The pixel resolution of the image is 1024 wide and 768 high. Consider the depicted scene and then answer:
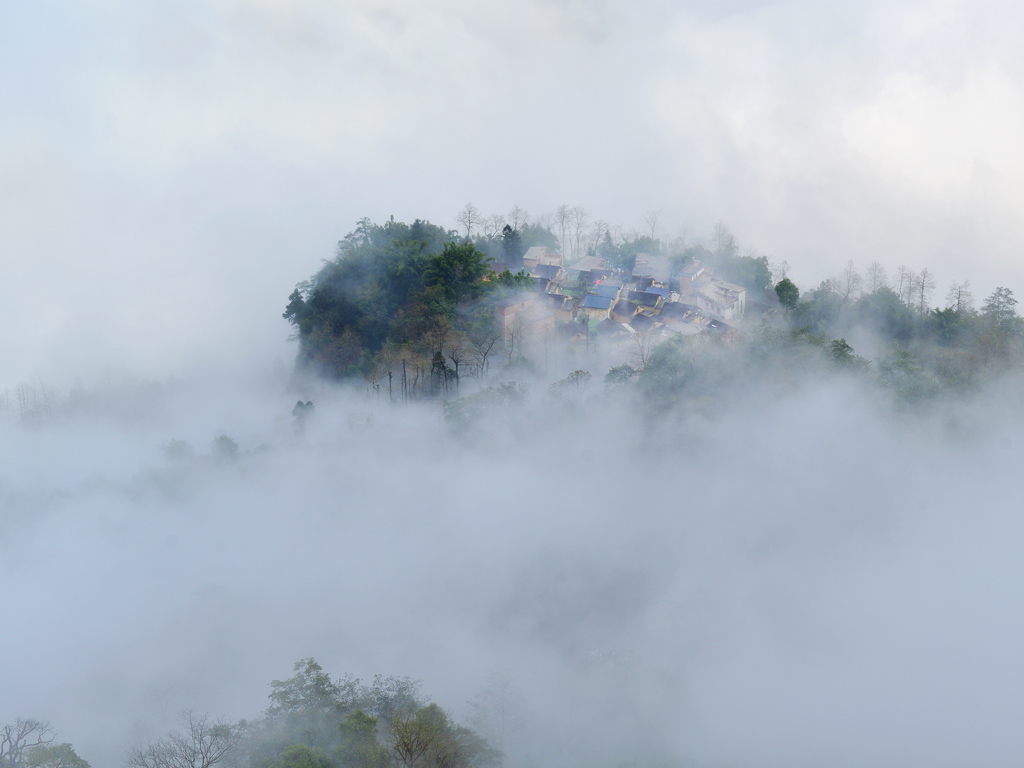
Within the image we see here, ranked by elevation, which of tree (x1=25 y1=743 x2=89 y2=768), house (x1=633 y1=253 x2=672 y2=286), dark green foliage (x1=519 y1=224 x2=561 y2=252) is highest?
dark green foliage (x1=519 y1=224 x2=561 y2=252)

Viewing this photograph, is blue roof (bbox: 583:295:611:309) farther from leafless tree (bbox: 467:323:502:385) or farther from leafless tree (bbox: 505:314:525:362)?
leafless tree (bbox: 467:323:502:385)

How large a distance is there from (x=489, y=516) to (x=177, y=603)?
43.2 feet

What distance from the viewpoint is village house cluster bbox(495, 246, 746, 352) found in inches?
1299

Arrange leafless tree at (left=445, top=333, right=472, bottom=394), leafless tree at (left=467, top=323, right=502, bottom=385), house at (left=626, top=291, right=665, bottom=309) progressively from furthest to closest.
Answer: house at (left=626, top=291, right=665, bottom=309), leafless tree at (left=467, top=323, right=502, bottom=385), leafless tree at (left=445, top=333, right=472, bottom=394)

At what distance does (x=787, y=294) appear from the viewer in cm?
3516

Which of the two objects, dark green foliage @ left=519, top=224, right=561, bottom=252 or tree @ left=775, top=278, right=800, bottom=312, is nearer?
tree @ left=775, top=278, right=800, bottom=312

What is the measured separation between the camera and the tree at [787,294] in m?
35.2

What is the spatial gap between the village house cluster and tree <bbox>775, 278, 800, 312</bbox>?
1.67 meters

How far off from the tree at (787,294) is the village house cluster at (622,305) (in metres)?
1.67

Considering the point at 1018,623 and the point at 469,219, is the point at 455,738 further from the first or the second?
the point at 469,219

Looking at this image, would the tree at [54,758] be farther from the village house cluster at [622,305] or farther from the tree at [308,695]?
the village house cluster at [622,305]

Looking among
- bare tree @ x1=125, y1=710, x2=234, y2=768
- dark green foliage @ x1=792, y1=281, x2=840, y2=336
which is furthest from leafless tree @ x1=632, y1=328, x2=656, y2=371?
bare tree @ x1=125, y1=710, x2=234, y2=768

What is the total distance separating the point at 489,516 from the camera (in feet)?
107

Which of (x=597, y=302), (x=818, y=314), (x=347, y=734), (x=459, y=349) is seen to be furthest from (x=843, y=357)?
(x=347, y=734)
